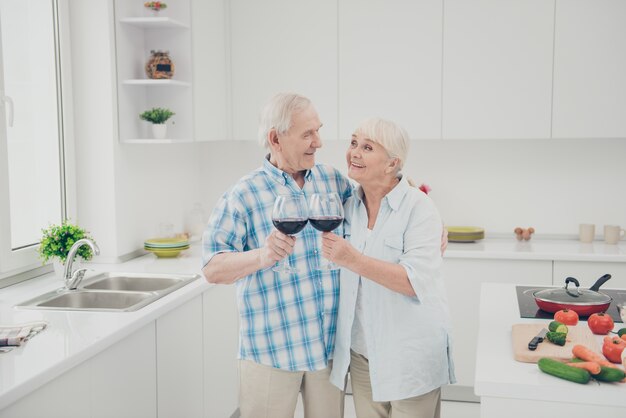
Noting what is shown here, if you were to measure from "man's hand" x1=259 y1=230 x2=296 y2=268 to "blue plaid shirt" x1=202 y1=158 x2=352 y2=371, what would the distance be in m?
0.23

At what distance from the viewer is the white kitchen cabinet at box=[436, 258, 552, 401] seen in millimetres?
3908

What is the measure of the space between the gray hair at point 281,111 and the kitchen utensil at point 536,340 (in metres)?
0.96

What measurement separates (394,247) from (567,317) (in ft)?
1.96

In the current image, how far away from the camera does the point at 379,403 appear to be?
222 centimetres

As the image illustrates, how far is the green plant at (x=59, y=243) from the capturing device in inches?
116

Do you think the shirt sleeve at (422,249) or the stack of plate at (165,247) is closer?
the shirt sleeve at (422,249)

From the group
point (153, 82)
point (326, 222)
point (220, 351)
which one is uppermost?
point (153, 82)

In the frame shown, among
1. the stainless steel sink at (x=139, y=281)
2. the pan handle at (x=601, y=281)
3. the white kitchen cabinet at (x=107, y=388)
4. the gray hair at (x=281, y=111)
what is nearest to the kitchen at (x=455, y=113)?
the stainless steel sink at (x=139, y=281)

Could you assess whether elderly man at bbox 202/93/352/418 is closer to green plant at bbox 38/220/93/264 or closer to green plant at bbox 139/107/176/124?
green plant at bbox 38/220/93/264

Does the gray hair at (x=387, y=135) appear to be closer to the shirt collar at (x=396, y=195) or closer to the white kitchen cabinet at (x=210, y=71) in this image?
the shirt collar at (x=396, y=195)

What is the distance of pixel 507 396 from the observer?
177 centimetres

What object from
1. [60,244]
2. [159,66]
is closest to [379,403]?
[60,244]

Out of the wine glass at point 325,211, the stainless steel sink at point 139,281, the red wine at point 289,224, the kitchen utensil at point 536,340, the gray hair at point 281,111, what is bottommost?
the stainless steel sink at point 139,281

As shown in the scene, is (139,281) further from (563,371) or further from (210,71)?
(563,371)
